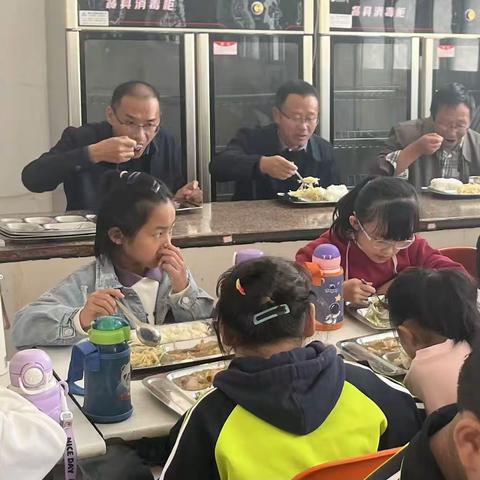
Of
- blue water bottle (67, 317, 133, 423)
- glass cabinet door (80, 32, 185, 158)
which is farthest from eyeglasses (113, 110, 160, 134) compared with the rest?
blue water bottle (67, 317, 133, 423)

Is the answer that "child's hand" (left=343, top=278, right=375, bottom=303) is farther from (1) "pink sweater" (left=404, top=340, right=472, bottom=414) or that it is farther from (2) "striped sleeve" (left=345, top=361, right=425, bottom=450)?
(2) "striped sleeve" (left=345, top=361, right=425, bottom=450)

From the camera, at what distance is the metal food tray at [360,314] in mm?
2258

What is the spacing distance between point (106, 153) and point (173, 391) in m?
1.69

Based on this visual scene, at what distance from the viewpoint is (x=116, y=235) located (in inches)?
92.7

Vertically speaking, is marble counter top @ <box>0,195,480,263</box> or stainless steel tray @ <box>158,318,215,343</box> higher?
marble counter top @ <box>0,195,480,263</box>

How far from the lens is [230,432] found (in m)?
1.36

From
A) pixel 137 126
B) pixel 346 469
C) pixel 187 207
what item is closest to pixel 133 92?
pixel 137 126

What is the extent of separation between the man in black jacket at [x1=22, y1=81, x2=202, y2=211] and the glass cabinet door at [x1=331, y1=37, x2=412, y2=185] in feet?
4.58

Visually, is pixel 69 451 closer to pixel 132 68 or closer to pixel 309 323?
pixel 309 323

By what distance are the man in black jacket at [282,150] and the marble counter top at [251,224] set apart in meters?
0.30

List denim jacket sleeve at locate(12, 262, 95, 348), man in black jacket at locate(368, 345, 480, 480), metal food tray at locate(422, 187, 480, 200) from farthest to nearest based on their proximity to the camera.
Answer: metal food tray at locate(422, 187, 480, 200) < denim jacket sleeve at locate(12, 262, 95, 348) < man in black jacket at locate(368, 345, 480, 480)

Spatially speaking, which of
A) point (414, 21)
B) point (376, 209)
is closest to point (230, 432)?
point (376, 209)

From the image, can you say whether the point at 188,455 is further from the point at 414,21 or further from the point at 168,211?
the point at 414,21

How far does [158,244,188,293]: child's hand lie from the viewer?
2.30m
